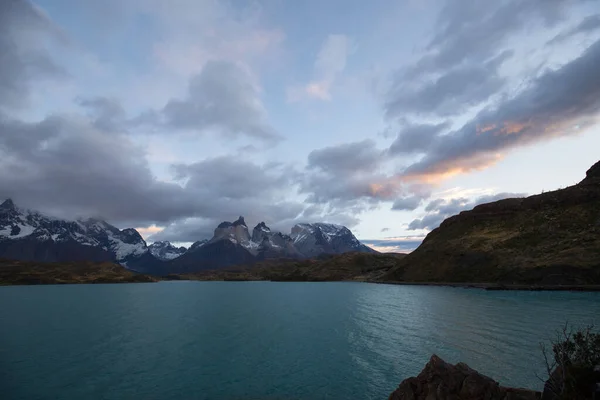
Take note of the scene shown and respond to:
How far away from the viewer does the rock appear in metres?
21.0

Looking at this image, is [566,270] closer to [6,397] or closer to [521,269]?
[521,269]

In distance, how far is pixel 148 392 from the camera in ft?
108

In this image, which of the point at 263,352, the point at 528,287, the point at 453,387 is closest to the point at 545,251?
the point at 528,287

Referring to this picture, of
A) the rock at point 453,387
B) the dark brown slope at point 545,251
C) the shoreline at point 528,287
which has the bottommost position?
the shoreline at point 528,287

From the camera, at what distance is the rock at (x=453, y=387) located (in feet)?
68.8

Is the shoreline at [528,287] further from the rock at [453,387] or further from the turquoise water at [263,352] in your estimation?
the rock at [453,387]

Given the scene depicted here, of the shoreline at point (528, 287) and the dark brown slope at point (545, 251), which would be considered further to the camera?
the dark brown slope at point (545, 251)

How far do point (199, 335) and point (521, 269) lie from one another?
157292 mm

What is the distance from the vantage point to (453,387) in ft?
71.9

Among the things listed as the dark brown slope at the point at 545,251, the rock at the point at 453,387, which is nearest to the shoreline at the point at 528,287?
the dark brown slope at the point at 545,251

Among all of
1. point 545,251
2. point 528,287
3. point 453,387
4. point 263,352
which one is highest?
Answer: point 545,251

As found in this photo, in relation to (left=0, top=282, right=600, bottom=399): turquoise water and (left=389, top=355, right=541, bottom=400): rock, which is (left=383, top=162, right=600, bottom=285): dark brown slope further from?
(left=389, top=355, right=541, bottom=400): rock

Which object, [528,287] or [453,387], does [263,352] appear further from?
[528,287]

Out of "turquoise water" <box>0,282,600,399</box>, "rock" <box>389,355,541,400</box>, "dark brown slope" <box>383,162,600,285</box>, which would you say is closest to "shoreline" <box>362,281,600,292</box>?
"dark brown slope" <box>383,162,600,285</box>
